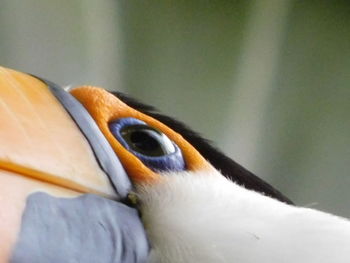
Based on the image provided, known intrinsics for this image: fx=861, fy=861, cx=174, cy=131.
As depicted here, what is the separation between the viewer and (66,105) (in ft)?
2.65

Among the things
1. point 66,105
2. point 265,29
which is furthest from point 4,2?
point 66,105

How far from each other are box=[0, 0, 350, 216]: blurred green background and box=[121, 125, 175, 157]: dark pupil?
1012 millimetres

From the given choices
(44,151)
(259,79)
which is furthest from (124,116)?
(259,79)

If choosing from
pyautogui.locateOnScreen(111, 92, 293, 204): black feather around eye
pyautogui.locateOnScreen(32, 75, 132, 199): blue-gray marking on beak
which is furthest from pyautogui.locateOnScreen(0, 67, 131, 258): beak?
pyautogui.locateOnScreen(111, 92, 293, 204): black feather around eye

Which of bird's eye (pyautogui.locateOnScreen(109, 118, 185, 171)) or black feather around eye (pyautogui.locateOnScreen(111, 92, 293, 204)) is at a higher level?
bird's eye (pyautogui.locateOnScreen(109, 118, 185, 171))

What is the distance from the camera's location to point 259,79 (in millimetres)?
1941

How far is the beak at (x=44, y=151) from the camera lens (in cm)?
65

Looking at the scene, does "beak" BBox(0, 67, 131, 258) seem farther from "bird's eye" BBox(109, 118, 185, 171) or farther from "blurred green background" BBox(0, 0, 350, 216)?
"blurred green background" BBox(0, 0, 350, 216)

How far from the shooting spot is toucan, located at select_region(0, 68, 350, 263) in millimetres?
656

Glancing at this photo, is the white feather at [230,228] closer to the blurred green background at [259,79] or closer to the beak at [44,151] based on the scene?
the beak at [44,151]

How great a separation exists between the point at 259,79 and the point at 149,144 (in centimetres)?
113

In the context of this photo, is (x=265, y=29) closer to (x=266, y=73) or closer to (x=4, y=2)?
(x=266, y=73)

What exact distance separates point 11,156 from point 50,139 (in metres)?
0.06

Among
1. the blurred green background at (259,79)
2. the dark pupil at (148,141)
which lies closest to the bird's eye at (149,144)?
the dark pupil at (148,141)
